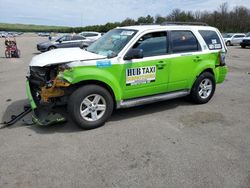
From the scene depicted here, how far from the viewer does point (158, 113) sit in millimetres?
5594

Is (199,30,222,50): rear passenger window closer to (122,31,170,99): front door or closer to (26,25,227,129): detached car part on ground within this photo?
(26,25,227,129): detached car part on ground

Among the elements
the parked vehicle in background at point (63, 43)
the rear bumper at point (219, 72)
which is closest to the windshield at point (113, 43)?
the rear bumper at point (219, 72)

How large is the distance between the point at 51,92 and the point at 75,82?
1.66ft

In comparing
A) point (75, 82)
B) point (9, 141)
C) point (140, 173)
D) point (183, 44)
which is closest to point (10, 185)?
point (9, 141)

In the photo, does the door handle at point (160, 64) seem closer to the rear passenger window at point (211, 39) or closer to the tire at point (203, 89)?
the tire at point (203, 89)

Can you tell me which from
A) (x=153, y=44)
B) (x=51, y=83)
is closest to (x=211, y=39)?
(x=153, y=44)

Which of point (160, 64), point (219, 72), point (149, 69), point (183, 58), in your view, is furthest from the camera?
point (219, 72)

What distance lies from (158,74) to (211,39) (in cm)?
194

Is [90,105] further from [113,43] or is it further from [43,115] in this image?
[113,43]

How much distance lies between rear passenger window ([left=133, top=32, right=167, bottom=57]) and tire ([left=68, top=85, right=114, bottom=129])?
1190 mm

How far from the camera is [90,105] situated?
463 cm

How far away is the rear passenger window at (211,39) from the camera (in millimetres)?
6080

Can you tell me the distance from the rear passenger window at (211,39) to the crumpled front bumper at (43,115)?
3.81m

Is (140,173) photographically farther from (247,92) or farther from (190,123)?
(247,92)
